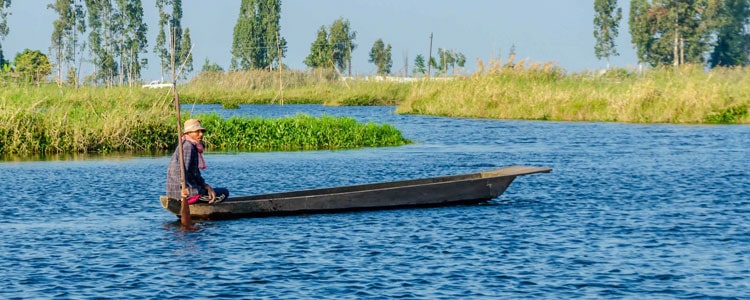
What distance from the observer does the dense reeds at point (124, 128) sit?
33.2m

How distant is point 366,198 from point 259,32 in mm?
89655

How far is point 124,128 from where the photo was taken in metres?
34.1

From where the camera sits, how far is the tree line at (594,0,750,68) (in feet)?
302

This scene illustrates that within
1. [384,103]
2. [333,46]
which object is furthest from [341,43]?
[384,103]

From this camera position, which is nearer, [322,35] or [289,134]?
[289,134]

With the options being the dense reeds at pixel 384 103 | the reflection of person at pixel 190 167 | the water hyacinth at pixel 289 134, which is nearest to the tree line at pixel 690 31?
the dense reeds at pixel 384 103

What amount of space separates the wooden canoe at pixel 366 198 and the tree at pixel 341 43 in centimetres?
9058

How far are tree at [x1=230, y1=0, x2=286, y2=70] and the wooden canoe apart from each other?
85.8 metres

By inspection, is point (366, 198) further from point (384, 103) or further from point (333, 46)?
point (333, 46)

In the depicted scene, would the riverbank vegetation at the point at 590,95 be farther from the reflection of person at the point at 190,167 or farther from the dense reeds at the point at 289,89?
the reflection of person at the point at 190,167

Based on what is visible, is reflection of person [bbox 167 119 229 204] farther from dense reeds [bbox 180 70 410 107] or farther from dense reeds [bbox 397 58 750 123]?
dense reeds [bbox 180 70 410 107]

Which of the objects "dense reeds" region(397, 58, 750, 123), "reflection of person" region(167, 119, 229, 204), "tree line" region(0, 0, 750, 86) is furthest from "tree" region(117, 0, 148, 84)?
"reflection of person" region(167, 119, 229, 204)

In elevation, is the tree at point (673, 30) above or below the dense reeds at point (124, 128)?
above

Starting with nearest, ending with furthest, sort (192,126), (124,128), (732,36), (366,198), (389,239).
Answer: (389,239)
(192,126)
(366,198)
(124,128)
(732,36)
